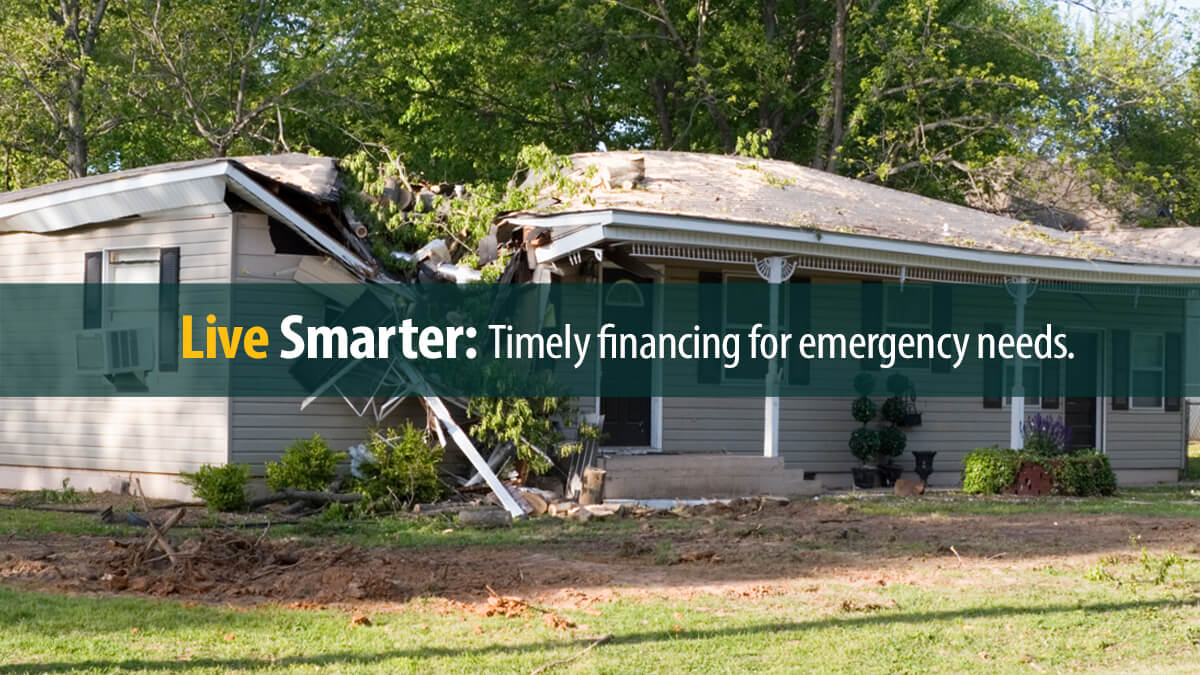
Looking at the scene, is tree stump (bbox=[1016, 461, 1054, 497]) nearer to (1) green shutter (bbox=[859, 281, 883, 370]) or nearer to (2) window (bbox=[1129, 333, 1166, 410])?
(1) green shutter (bbox=[859, 281, 883, 370])

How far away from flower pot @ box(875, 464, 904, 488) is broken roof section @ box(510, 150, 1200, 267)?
10.4ft

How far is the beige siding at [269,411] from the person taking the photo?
A: 15.2 metres

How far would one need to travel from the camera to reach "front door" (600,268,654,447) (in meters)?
16.8

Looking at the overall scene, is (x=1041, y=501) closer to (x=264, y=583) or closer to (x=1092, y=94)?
(x=264, y=583)

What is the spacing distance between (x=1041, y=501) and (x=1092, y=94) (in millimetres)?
16140

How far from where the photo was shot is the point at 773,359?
54.2 feet

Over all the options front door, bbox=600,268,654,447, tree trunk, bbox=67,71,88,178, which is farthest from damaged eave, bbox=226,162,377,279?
tree trunk, bbox=67,71,88,178

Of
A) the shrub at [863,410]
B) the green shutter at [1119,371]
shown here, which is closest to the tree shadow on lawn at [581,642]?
the shrub at [863,410]

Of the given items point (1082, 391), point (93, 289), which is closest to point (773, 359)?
point (1082, 391)

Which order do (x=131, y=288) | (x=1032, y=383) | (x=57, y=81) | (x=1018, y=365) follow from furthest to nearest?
A: (x=57, y=81)
(x=1032, y=383)
(x=1018, y=365)
(x=131, y=288)

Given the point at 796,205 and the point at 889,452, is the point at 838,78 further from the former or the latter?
the point at 889,452

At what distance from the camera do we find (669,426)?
17.1 m

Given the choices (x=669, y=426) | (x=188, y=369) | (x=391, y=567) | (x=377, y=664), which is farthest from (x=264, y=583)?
(x=669, y=426)

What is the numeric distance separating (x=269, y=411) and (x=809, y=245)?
6.67 m
